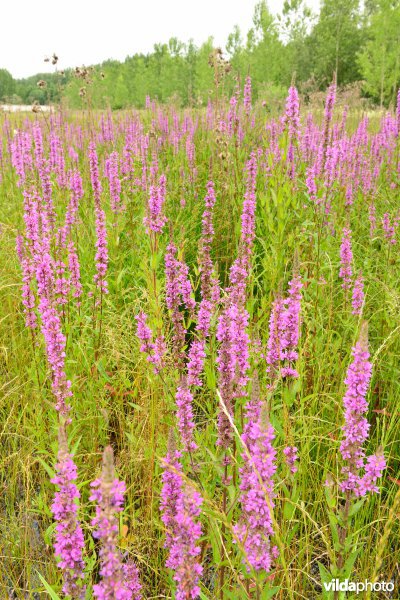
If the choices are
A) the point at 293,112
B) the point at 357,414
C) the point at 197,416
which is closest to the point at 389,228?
the point at 293,112

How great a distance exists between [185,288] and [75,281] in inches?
34.4

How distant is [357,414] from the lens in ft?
6.07

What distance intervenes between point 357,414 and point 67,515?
1.11m

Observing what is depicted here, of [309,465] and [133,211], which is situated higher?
[133,211]

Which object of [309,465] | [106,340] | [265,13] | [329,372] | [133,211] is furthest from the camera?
[265,13]

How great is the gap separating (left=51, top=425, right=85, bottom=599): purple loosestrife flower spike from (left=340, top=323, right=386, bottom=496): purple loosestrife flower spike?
3.36 ft

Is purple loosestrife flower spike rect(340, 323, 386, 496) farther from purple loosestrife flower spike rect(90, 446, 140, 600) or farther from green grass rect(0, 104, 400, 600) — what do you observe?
purple loosestrife flower spike rect(90, 446, 140, 600)

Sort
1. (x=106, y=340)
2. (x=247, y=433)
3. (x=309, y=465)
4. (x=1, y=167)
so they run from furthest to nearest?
(x=1, y=167) → (x=106, y=340) → (x=309, y=465) → (x=247, y=433)

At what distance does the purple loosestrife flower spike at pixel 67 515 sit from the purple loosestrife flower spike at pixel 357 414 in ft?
3.36

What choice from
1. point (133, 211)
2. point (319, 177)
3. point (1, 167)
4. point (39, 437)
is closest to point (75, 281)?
point (39, 437)

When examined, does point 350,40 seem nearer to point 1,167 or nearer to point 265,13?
point 265,13

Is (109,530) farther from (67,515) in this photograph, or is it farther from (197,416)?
(197,416)

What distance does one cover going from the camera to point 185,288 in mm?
3393

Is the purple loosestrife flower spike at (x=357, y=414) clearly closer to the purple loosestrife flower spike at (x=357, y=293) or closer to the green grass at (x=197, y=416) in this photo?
the green grass at (x=197, y=416)
